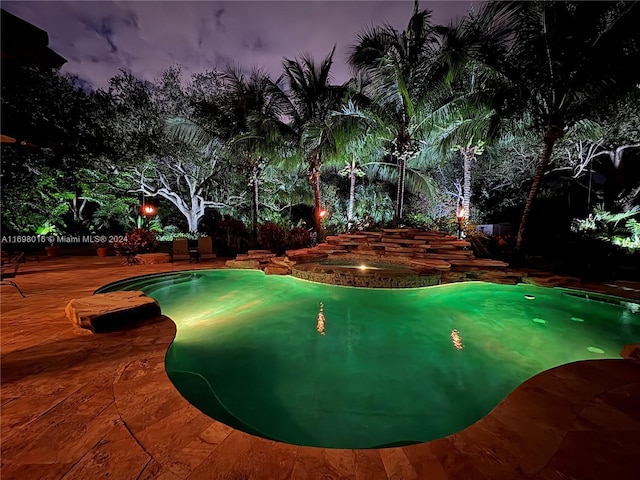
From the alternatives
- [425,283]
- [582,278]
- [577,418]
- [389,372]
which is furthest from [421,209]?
[577,418]

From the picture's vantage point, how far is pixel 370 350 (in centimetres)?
432

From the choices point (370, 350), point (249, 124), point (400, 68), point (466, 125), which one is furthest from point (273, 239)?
point (466, 125)

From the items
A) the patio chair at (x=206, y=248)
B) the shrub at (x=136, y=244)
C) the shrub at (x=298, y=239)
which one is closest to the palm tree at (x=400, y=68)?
the shrub at (x=298, y=239)

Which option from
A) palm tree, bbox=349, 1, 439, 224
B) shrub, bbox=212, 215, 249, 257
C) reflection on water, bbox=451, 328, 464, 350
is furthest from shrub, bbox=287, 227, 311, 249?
reflection on water, bbox=451, 328, 464, 350

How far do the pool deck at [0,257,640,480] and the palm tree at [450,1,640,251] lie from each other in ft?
28.5

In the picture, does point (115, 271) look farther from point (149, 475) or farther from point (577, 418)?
point (577, 418)

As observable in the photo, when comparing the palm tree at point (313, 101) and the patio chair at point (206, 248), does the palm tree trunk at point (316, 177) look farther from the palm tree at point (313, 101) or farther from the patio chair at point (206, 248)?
the patio chair at point (206, 248)

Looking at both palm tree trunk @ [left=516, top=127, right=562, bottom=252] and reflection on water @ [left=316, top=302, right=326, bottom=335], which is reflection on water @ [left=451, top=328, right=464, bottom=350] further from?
palm tree trunk @ [left=516, top=127, right=562, bottom=252]

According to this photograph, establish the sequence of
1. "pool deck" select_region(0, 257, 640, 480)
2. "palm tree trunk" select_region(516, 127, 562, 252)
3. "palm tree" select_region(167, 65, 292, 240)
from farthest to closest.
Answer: "palm tree" select_region(167, 65, 292, 240)
"palm tree trunk" select_region(516, 127, 562, 252)
"pool deck" select_region(0, 257, 640, 480)

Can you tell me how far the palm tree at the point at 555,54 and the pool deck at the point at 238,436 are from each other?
8687 mm

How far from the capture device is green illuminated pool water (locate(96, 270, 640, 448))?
113 inches

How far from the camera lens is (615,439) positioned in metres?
1.82

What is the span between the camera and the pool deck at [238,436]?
1644 millimetres

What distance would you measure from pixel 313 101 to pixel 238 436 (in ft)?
40.2
